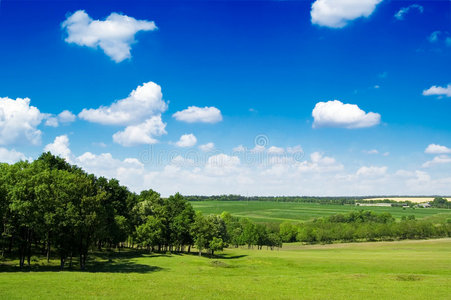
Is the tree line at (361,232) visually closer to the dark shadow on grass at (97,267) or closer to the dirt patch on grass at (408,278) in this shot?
the dirt patch on grass at (408,278)

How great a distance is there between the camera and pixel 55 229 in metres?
53.2

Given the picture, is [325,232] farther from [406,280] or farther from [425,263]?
[406,280]

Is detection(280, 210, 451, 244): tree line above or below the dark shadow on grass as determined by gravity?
below

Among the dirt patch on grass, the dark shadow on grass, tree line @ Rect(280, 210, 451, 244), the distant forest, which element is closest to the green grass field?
the dirt patch on grass

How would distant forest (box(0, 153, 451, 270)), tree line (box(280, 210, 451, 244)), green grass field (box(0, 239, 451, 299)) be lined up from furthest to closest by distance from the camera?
tree line (box(280, 210, 451, 244)), distant forest (box(0, 153, 451, 270)), green grass field (box(0, 239, 451, 299))

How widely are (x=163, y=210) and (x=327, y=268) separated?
161 feet

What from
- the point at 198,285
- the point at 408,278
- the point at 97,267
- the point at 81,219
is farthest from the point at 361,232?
the point at 81,219

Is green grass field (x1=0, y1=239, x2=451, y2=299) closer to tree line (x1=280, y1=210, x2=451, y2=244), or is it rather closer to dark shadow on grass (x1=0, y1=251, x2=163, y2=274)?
dark shadow on grass (x1=0, y1=251, x2=163, y2=274)

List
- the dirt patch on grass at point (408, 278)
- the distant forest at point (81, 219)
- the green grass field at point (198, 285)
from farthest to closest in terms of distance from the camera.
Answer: the distant forest at point (81, 219) < the dirt patch on grass at point (408, 278) < the green grass field at point (198, 285)

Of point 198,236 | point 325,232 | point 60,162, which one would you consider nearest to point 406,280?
point 198,236

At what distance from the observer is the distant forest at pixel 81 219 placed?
52.4 meters

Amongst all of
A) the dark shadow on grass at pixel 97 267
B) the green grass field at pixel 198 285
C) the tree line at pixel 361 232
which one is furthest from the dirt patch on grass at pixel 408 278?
the tree line at pixel 361 232

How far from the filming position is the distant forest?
2062 inches

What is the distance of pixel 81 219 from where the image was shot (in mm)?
54594
